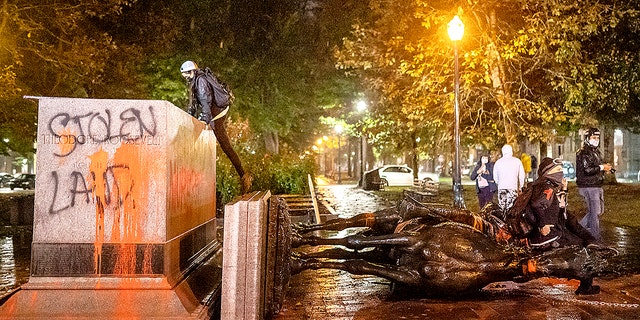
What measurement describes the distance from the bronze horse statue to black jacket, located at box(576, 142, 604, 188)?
3.40 metres

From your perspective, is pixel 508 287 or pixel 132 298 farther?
pixel 508 287

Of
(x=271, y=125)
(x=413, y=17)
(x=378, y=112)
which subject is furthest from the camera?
(x=271, y=125)

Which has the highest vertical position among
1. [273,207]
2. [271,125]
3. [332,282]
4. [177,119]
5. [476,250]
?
[271,125]

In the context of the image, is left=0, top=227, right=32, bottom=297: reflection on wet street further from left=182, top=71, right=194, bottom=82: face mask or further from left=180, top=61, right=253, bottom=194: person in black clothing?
left=182, top=71, right=194, bottom=82: face mask

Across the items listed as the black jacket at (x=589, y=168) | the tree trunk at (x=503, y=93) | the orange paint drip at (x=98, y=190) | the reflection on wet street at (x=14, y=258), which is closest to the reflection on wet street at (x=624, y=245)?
the black jacket at (x=589, y=168)

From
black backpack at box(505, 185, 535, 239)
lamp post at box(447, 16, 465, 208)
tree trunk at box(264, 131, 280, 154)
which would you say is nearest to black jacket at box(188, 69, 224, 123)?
black backpack at box(505, 185, 535, 239)

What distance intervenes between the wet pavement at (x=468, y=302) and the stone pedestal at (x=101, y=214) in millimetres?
1576

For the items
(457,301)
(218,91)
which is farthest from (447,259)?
(218,91)

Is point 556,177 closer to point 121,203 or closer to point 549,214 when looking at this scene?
point 549,214

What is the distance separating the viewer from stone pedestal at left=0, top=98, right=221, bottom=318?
16.9ft

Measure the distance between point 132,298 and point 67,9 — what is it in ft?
48.4

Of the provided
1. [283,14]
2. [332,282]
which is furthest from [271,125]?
[332,282]

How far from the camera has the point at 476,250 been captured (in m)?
6.70

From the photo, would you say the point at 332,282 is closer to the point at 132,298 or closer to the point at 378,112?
the point at 132,298
